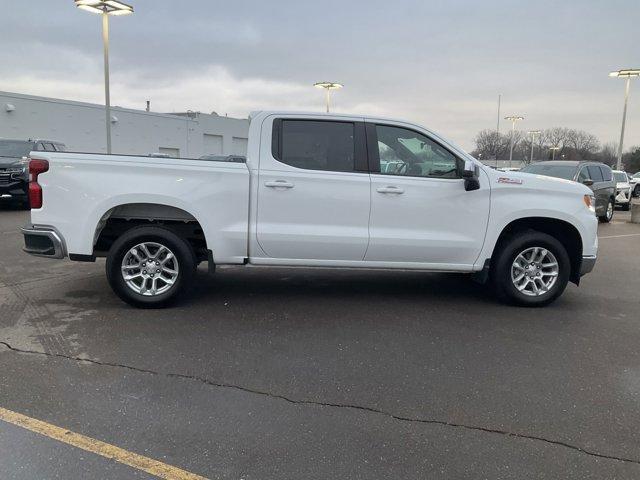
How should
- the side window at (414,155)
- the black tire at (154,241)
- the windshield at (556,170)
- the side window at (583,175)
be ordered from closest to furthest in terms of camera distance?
1. the black tire at (154,241)
2. the side window at (414,155)
3. the windshield at (556,170)
4. the side window at (583,175)

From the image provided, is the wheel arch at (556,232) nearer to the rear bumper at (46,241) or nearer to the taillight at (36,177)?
the rear bumper at (46,241)

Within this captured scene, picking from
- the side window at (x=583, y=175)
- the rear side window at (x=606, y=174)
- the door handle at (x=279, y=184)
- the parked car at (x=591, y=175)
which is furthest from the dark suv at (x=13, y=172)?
the rear side window at (x=606, y=174)

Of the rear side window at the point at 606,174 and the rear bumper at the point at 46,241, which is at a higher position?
the rear side window at the point at 606,174

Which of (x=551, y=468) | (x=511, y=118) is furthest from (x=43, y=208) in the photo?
(x=511, y=118)

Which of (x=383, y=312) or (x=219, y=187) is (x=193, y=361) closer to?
(x=219, y=187)

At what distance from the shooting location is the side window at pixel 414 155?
5.66m

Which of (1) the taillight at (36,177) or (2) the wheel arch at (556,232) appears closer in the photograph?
(1) the taillight at (36,177)

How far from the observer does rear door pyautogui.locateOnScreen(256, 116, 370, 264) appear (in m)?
5.45

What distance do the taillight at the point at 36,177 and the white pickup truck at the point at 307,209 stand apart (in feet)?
0.04

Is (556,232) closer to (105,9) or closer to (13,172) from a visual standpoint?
(13,172)

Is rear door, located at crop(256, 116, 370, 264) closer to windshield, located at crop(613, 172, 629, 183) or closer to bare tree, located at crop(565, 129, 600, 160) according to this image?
windshield, located at crop(613, 172, 629, 183)

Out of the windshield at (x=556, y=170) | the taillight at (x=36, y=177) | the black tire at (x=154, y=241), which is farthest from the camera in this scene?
the windshield at (x=556, y=170)

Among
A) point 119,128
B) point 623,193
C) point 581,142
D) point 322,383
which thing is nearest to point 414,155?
point 322,383

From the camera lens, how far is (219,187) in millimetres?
5367
